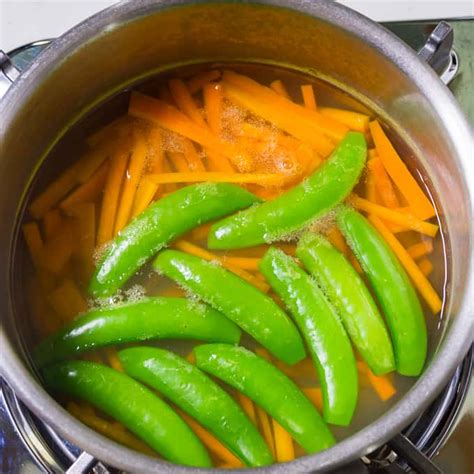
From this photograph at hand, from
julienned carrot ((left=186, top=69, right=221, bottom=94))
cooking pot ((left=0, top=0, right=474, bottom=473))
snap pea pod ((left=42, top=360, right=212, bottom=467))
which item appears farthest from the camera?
julienned carrot ((left=186, top=69, right=221, bottom=94))

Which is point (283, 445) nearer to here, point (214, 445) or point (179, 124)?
point (214, 445)

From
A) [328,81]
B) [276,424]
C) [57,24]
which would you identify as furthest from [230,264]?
[57,24]

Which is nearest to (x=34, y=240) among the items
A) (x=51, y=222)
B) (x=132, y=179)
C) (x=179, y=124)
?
(x=51, y=222)

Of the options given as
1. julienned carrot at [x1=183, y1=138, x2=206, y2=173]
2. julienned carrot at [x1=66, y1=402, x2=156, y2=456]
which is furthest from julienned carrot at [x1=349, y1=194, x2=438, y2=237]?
Result: julienned carrot at [x1=66, y1=402, x2=156, y2=456]

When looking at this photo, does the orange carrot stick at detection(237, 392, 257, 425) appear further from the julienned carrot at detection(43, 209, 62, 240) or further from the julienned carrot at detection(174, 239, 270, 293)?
the julienned carrot at detection(43, 209, 62, 240)

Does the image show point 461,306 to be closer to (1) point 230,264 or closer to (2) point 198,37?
(1) point 230,264

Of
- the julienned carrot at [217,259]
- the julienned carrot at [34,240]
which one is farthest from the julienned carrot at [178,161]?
the julienned carrot at [34,240]

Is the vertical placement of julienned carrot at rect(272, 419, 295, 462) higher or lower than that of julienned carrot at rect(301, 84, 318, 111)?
lower
